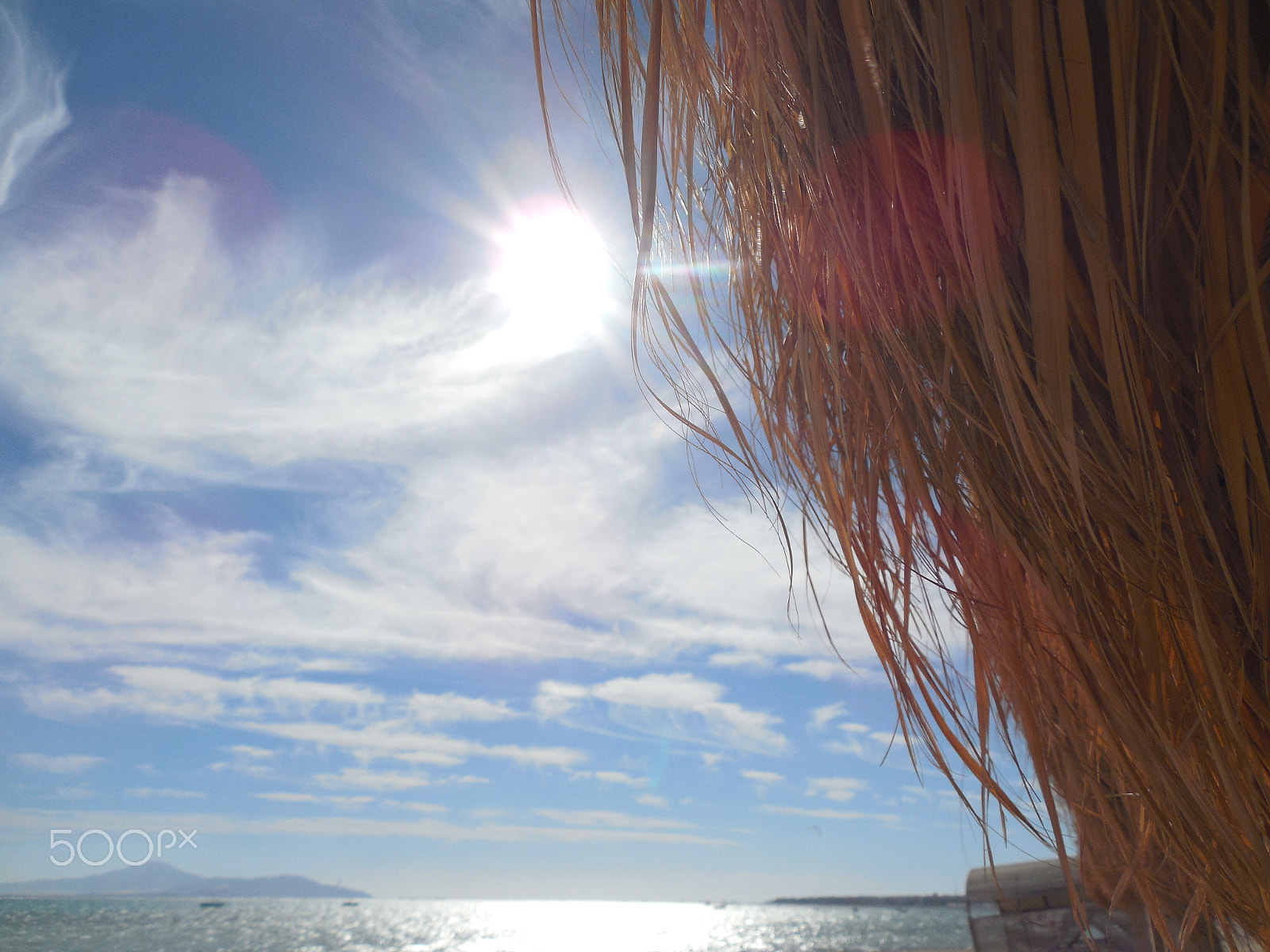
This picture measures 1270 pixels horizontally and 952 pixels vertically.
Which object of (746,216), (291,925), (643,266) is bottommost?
(291,925)

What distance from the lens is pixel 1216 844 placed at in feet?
2.10

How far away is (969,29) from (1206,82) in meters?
0.16

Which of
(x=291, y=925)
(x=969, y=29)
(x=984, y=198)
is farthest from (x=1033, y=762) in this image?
(x=291, y=925)

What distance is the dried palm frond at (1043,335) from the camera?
52 centimetres

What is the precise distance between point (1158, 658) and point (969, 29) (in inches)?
21.8

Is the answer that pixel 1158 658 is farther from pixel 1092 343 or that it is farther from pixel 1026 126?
pixel 1026 126

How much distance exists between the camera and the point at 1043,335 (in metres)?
0.53

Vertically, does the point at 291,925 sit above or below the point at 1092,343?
below

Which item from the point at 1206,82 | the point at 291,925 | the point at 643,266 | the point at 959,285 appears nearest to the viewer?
the point at 1206,82

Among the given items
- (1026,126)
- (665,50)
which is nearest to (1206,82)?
(1026,126)

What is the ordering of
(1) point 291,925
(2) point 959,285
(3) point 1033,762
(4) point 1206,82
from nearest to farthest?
1. (4) point 1206,82
2. (2) point 959,285
3. (3) point 1033,762
4. (1) point 291,925

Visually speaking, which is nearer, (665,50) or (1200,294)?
(1200,294)

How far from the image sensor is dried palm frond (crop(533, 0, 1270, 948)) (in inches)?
20.4

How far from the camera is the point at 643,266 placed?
31.0 inches
